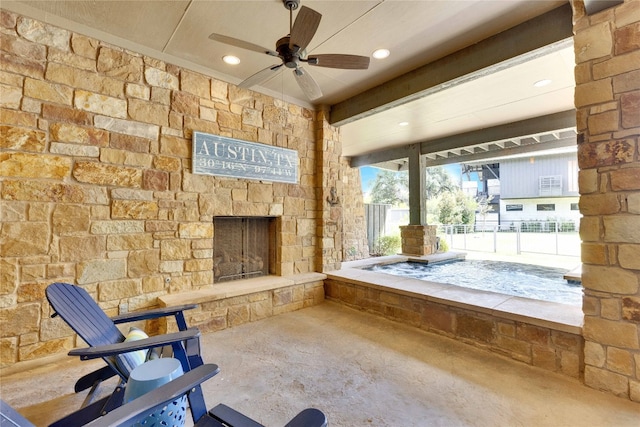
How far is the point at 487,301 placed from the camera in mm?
2730

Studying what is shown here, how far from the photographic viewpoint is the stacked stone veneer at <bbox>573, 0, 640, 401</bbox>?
1853mm

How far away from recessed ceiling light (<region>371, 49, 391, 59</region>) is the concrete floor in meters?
2.96

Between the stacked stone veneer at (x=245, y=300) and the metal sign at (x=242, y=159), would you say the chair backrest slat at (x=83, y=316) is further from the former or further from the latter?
the metal sign at (x=242, y=159)

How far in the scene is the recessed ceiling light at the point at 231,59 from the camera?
119 inches

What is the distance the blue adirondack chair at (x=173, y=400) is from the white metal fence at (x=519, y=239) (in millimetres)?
7700

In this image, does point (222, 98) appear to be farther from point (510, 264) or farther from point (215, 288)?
point (510, 264)

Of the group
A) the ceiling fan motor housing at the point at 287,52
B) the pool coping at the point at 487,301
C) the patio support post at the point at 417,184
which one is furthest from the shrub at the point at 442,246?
the ceiling fan motor housing at the point at 287,52

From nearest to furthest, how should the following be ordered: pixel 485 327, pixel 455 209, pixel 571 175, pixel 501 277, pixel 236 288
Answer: pixel 485 327 → pixel 236 288 → pixel 501 277 → pixel 571 175 → pixel 455 209

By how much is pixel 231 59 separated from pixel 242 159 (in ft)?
3.62

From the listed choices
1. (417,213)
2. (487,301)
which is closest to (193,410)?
(487,301)

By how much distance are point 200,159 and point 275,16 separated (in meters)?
1.66

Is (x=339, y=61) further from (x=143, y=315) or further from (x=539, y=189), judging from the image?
(x=539, y=189)

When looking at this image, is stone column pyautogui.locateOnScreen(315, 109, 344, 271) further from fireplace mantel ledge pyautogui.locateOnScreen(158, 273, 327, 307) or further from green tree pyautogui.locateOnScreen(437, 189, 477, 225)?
green tree pyautogui.locateOnScreen(437, 189, 477, 225)

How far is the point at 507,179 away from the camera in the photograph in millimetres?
12438
